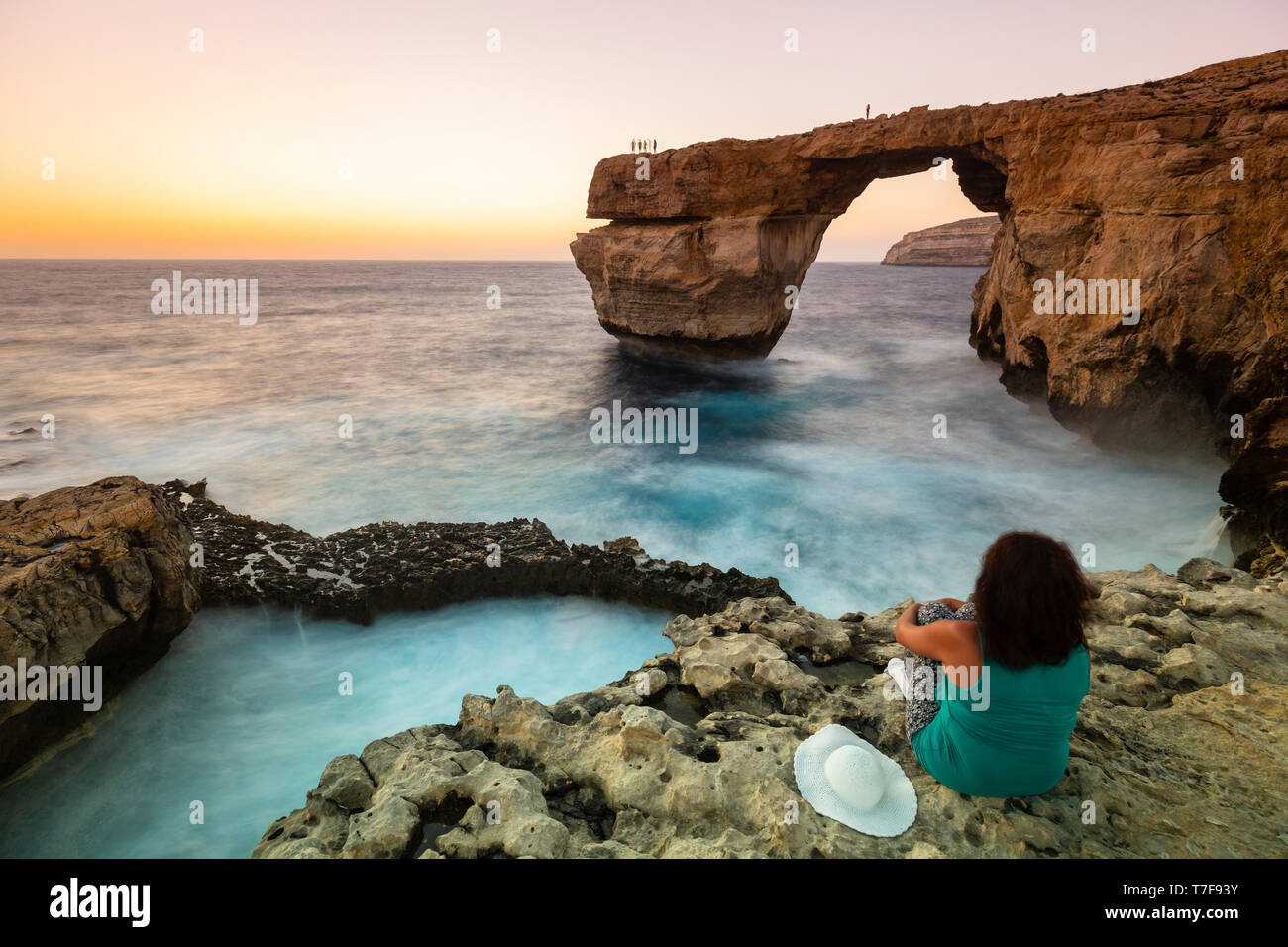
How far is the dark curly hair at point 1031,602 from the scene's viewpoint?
2266 millimetres

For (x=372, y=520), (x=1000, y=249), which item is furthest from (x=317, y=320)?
(x=1000, y=249)

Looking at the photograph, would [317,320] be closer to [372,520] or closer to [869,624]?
[372,520]

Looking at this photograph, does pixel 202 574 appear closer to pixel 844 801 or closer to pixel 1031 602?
pixel 844 801

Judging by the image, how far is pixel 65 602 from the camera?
15.9 feet

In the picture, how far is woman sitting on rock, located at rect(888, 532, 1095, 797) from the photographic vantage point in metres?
2.28

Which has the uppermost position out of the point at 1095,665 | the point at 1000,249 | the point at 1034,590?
the point at 1000,249

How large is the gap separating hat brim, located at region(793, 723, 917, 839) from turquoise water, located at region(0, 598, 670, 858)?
338cm

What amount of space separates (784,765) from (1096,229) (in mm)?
12273

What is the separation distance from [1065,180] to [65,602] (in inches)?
609

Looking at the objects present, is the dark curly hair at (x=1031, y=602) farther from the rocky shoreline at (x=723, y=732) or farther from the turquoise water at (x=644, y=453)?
the turquoise water at (x=644, y=453)

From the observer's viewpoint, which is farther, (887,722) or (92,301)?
(92,301)

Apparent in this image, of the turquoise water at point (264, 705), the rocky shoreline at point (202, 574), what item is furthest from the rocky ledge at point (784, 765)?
the rocky shoreline at point (202, 574)

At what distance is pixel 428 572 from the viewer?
7410 mm

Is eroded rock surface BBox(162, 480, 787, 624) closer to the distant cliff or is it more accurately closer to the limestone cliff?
the limestone cliff
